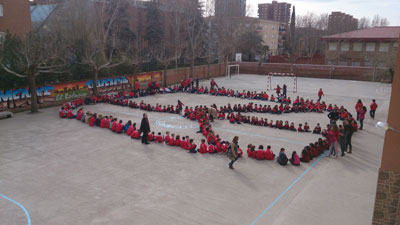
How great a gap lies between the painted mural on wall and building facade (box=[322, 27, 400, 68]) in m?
32.2

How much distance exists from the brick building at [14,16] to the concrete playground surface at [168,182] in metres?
17.3

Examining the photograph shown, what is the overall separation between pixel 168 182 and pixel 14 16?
2889 cm

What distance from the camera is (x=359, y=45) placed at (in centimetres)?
5231

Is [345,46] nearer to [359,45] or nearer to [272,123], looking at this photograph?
[359,45]

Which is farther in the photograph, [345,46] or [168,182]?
[345,46]

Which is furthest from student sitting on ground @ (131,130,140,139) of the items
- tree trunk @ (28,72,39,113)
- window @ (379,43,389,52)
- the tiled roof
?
window @ (379,43,389,52)

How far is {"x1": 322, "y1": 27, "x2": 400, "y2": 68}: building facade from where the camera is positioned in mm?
49131

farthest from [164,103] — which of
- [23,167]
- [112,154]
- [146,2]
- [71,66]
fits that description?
[146,2]

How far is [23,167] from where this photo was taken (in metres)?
13.4

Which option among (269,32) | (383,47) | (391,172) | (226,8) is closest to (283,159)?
(391,172)

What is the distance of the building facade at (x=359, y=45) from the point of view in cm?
4913

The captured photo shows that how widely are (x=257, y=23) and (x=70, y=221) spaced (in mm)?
76962

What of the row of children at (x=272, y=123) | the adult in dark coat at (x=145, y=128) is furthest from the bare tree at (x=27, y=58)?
the row of children at (x=272, y=123)

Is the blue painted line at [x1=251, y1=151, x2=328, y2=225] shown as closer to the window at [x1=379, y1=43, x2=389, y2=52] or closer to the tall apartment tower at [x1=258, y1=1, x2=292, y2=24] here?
the window at [x1=379, y1=43, x2=389, y2=52]
